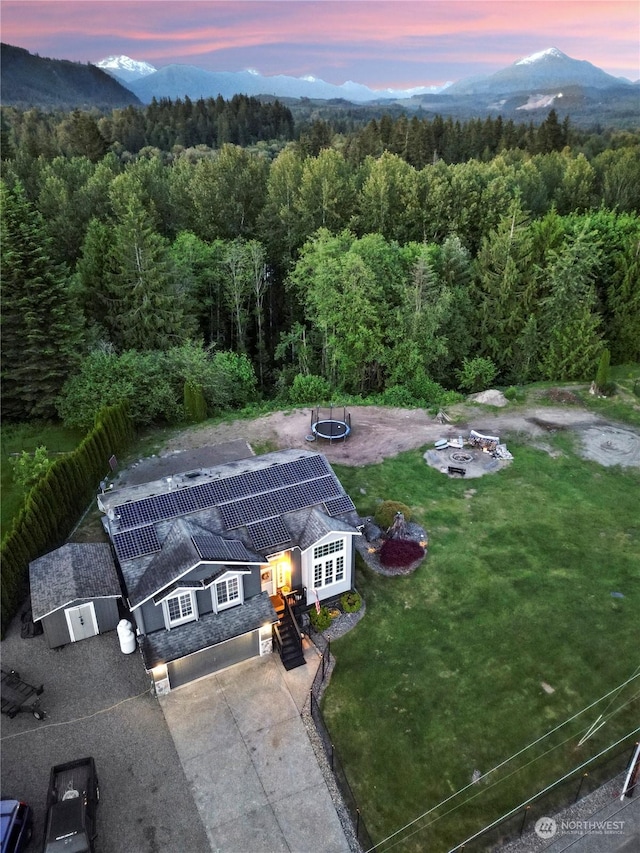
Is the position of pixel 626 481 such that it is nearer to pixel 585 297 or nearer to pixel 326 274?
pixel 585 297

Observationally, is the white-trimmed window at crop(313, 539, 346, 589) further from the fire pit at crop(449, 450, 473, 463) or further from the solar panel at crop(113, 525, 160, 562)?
the fire pit at crop(449, 450, 473, 463)

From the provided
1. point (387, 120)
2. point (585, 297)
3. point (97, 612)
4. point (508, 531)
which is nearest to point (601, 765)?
point (508, 531)

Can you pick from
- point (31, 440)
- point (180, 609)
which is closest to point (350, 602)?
point (180, 609)

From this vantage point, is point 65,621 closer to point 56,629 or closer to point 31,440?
point 56,629

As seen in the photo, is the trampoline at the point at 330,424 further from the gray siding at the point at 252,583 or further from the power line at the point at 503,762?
the power line at the point at 503,762

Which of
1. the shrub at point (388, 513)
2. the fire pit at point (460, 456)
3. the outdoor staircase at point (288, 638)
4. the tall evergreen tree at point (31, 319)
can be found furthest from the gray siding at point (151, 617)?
the tall evergreen tree at point (31, 319)

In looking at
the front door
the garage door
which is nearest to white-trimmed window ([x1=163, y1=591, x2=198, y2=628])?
the garage door
